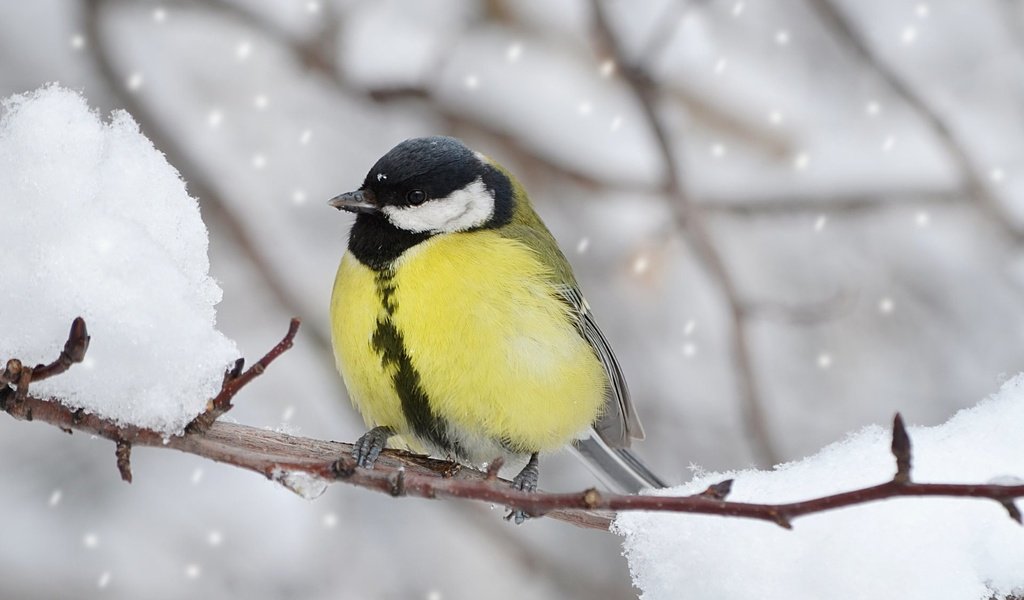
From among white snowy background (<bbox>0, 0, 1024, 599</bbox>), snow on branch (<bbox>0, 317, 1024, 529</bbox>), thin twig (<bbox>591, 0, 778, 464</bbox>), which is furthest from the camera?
white snowy background (<bbox>0, 0, 1024, 599</bbox>)

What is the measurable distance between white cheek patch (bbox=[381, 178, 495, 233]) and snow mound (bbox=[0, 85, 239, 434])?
935mm

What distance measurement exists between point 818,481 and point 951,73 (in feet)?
12.3

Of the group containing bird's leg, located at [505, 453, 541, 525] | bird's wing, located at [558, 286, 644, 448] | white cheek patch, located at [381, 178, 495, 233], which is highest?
white cheek patch, located at [381, 178, 495, 233]

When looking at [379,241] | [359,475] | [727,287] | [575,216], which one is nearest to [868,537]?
[359,475]

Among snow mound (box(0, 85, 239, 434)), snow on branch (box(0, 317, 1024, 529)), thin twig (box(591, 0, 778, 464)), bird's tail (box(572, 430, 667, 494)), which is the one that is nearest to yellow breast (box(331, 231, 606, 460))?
bird's tail (box(572, 430, 667, 494))

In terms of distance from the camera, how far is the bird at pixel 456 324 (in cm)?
225

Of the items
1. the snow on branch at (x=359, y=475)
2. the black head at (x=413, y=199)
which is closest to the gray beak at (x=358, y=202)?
the black head at (x=413, y=199)

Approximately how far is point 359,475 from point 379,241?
3.57 ft

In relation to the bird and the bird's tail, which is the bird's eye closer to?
the bird

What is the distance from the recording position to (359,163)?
4277mm

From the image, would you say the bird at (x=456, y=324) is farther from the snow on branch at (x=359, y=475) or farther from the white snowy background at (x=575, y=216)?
the white snowy background at (x=575, y=216)

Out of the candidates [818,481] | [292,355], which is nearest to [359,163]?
[292,355]

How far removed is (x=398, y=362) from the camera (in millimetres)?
2273

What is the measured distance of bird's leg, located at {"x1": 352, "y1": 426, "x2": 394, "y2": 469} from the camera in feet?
7.04
